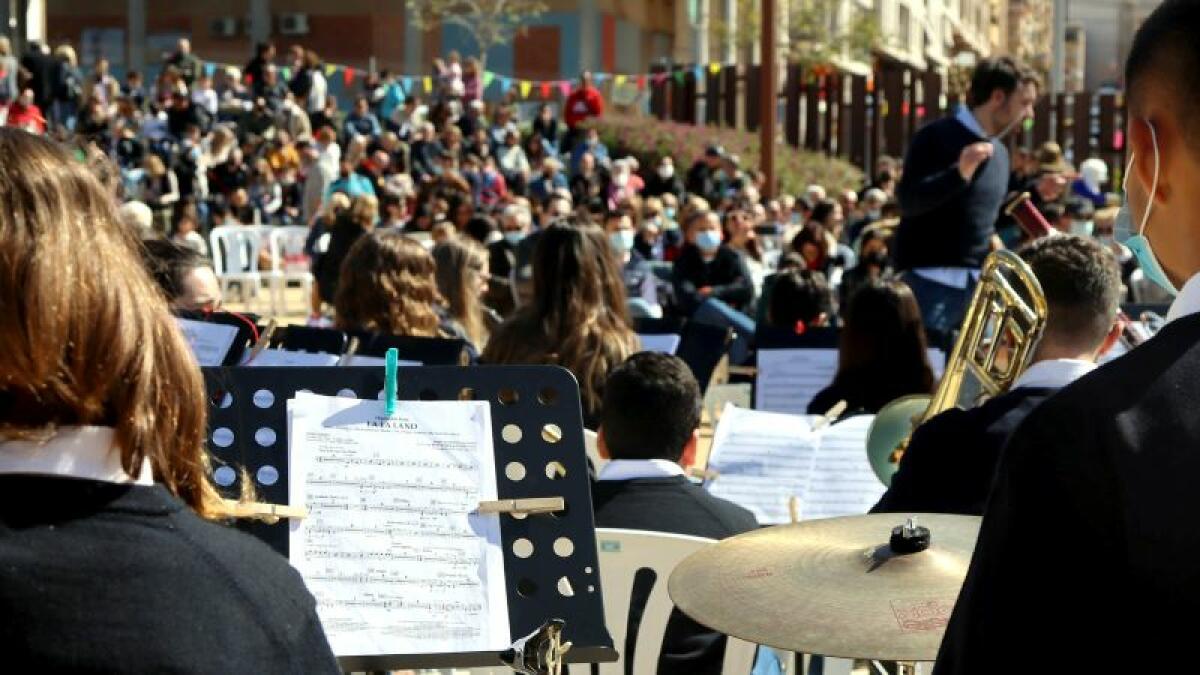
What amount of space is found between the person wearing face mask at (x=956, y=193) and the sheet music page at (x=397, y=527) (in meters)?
4.89

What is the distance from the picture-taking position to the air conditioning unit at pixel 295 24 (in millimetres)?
36250

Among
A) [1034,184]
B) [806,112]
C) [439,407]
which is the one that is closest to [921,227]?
[1034,184]

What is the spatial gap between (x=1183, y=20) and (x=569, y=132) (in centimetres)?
2388

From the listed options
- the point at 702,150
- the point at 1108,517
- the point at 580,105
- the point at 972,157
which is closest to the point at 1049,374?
the point at 1108,517

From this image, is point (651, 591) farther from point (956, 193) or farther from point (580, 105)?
point (580, 105)

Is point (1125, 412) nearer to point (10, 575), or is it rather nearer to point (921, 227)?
point (10, 575)

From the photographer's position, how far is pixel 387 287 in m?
6.19

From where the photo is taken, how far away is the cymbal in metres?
2.44

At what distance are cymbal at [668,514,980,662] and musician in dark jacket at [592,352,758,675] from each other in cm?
104

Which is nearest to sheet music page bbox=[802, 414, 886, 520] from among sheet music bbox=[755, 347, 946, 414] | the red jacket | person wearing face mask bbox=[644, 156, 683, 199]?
sheet music bbox=[755, 347, 946, 414]

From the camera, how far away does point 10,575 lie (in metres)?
1.68

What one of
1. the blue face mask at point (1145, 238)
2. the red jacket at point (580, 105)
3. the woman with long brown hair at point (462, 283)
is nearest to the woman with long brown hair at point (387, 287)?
the woman with long brown hair at point (462, 283)

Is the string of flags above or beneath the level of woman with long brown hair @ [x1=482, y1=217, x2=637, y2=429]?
above

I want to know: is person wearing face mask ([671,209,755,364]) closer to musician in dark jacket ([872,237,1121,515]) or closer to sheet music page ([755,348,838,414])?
sheet music page ([755,348,838,414])
